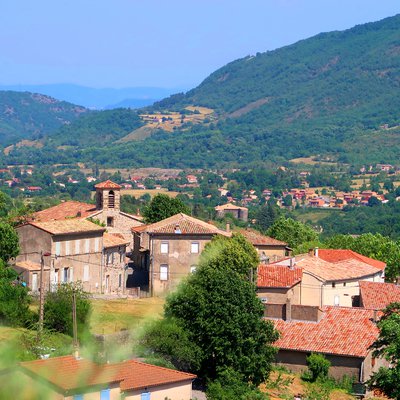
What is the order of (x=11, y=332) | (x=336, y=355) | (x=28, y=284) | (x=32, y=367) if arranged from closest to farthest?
1. (x=32, y=367)
2. (x=11, y=332)
3. (x=336, y=355)
4. (x=28, y=284)

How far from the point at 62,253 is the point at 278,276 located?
8.45 m

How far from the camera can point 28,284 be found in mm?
35031

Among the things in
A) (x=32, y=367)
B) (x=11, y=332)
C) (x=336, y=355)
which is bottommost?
(x=336, y=355)

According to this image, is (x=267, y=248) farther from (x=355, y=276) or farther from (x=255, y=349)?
(x=255, y=349)

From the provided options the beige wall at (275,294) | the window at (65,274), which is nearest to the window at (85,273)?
the window at (65,274)

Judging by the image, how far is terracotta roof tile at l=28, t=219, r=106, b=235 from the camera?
38.2m

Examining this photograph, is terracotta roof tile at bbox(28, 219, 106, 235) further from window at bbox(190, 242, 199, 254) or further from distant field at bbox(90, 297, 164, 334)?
distant field at bbox(90, 297, 164, 334)

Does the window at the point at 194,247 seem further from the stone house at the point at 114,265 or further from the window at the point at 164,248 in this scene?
the stone house at the point at 114,265

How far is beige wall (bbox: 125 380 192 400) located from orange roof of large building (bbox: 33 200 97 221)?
2520 centimetres

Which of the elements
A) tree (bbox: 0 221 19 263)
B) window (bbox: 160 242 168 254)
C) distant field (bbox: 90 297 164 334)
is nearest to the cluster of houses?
window (bbox: 160 242 168 254)

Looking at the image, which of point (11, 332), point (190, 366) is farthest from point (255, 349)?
point (11, 332)

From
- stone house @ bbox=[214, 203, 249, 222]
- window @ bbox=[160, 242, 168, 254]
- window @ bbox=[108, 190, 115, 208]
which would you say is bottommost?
stone house @ bbox=[214, 203, 249, 222]

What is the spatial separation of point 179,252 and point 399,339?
17.1 m

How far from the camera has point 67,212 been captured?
165 feet
